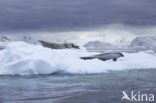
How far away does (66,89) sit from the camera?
15352 mm

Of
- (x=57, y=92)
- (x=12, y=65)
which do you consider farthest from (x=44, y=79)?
(x=57, y=92)

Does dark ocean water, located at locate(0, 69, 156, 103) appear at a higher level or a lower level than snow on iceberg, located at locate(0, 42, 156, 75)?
lower

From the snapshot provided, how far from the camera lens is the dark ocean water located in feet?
42.6

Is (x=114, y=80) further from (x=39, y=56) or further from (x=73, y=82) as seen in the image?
(x=39, y=56)

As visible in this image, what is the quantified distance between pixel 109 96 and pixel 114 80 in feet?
15.3

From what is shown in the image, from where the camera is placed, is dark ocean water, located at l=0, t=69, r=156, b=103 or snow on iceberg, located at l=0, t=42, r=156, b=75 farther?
snow on iceberg, located at l=0, t=42, r=156, b=75

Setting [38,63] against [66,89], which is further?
[38,63]

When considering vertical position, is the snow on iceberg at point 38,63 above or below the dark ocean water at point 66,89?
above

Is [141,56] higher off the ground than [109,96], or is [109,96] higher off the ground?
[141,56]

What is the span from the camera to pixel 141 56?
3019 cm

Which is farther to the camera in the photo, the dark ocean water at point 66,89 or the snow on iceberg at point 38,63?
the snow on iceberg at point 38,63

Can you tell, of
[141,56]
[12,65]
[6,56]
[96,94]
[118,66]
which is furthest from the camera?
[141,56]

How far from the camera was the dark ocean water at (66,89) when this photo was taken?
12984 mm

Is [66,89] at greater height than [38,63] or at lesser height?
lesser
